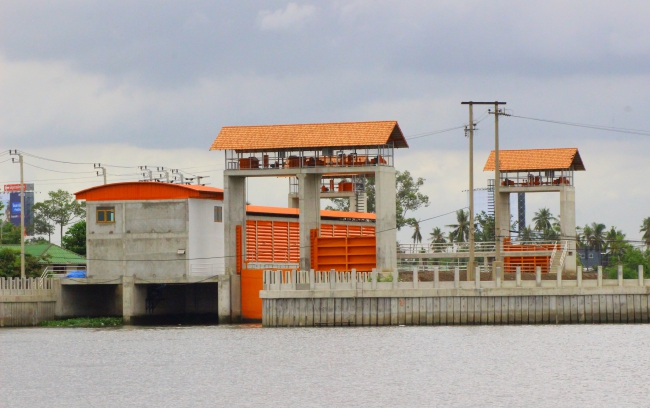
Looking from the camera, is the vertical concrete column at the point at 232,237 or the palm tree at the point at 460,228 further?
the palm tree at the point at 460,228

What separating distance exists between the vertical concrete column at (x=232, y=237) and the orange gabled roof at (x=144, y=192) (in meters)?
1.76

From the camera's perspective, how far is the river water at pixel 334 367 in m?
46.5

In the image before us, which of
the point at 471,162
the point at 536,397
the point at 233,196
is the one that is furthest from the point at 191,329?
the point at 536,397

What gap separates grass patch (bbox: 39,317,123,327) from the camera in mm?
81562

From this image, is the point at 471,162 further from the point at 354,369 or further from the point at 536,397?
the point at 536,397

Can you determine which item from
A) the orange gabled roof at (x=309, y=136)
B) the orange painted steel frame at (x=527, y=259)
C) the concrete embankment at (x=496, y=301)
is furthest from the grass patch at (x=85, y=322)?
the orange painted steel frame at (x=527, y=259)

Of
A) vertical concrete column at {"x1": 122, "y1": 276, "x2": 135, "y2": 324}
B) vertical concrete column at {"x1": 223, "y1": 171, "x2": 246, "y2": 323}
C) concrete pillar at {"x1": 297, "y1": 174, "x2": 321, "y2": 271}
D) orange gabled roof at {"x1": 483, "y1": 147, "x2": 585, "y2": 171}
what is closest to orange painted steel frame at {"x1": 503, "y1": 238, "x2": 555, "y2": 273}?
orange gabled roof at {"x1": 483, "y1": 147, "x2": 585, "y2": 171}

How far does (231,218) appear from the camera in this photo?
80562 mm

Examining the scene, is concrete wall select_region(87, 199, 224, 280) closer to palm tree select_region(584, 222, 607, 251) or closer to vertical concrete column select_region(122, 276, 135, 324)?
vertical concrete column select_region(122, 276, 135, 324)

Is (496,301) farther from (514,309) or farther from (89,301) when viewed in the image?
(89,301)

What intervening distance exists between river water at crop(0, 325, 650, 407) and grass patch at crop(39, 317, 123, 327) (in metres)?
6.61

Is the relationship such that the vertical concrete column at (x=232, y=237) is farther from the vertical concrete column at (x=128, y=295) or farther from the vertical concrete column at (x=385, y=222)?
the vertical concrete column at (x=385, y=222)

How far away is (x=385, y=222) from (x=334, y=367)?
23.7 meters

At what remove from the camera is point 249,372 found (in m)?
54.2
